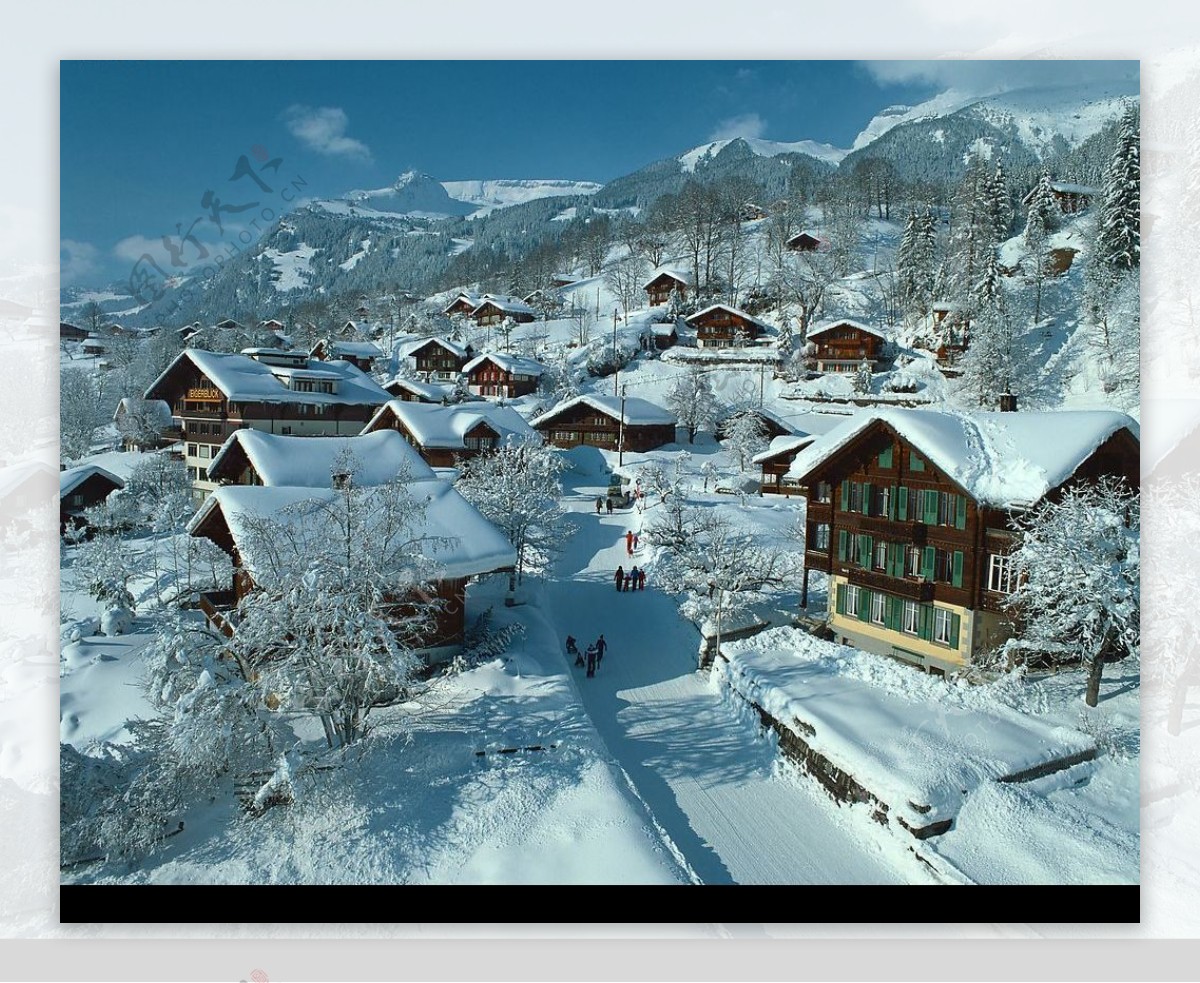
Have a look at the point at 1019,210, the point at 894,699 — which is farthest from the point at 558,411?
the point at 894,699

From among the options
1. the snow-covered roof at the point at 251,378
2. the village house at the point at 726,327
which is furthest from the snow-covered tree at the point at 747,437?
the snow-covered roof at the point at 251,378

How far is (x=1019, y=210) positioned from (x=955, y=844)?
32137mm

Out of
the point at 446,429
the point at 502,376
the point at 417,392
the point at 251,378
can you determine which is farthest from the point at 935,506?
the point at 502,376

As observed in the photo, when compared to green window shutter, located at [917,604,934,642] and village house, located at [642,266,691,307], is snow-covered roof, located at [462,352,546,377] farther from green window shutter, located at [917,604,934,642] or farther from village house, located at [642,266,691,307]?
green window shutter, located at [917,604,934,642]

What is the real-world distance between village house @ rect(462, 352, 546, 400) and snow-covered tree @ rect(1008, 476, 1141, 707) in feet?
117

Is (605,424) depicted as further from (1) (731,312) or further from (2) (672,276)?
(2) (672,276)

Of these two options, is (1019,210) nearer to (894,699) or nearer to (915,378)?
(915,378)

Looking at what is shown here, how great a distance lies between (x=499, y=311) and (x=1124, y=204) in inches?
2069

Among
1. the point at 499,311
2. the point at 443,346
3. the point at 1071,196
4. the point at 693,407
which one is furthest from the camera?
the point at 499,311

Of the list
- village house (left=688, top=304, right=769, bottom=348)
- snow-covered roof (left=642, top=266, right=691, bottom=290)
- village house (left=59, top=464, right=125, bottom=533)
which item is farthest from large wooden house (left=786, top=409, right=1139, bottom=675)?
snow-covered roof (left=642, top=266, right=691, bottom=290)

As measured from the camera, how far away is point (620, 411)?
3369cm

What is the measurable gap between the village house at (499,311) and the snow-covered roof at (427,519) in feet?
159

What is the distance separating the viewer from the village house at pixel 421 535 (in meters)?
9.99

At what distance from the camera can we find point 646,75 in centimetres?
949
